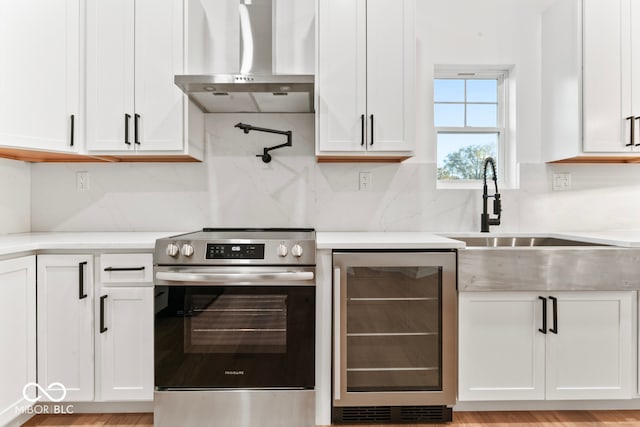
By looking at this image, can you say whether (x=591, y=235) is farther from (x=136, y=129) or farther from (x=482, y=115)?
(x=136, y=129)

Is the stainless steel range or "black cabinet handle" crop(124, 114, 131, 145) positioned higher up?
"black cabinet handle" crop(124, 114, 131, 145)

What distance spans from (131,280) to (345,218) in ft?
4.40

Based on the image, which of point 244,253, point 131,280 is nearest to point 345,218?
point 244,253

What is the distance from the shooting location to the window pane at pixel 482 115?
276 cm

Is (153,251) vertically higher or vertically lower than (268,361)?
higher

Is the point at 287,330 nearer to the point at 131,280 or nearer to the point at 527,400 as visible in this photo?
the point at 131,280

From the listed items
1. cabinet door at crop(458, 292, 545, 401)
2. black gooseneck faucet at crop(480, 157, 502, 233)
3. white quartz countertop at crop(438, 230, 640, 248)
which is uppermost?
black gooseneck faucet at crop(480, 157, 502, 233)

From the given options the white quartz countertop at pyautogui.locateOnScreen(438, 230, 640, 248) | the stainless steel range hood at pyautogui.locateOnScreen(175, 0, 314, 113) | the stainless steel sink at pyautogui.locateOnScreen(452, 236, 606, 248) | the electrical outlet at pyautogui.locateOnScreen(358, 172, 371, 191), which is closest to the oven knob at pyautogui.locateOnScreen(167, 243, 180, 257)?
the stainless steel range hood at pyautogui.locateOnScreen(175, 0, 314, 113)

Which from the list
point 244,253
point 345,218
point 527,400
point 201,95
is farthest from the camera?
point 345,218

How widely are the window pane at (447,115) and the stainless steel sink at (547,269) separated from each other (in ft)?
3.83

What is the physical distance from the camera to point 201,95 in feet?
7.11

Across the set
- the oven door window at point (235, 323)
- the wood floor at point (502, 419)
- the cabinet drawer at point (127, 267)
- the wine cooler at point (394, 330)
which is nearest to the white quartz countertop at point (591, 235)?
the wine cooler at point (394, 330)

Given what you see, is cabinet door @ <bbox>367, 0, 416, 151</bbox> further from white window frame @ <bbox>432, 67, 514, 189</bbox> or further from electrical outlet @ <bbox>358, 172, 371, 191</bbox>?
white window frame @ <bbox>432, 67, 514, 189</bbox>

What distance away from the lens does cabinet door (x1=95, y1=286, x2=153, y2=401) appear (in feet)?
6.29
